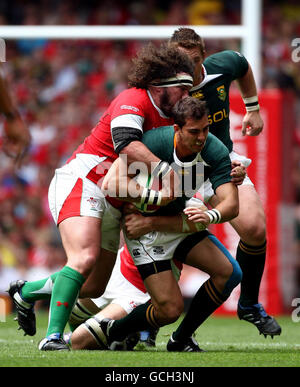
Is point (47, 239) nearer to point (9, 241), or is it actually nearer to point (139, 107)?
point (9, 241)

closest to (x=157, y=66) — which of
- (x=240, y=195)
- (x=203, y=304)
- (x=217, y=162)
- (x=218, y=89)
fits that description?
(x=217, y=162)

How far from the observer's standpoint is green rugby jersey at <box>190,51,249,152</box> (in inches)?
226

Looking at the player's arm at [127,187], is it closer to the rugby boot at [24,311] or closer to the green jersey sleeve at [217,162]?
the green jersey sleeve at [217,162]

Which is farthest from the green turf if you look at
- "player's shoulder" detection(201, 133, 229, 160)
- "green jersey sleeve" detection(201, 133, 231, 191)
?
"player's shoulder" detection(201, 133, 229, 160)

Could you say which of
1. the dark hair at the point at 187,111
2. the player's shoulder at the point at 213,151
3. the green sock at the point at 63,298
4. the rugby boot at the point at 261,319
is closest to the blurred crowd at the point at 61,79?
the rugby boot at the point at 261,319

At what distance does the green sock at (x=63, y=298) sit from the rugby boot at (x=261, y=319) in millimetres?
1339

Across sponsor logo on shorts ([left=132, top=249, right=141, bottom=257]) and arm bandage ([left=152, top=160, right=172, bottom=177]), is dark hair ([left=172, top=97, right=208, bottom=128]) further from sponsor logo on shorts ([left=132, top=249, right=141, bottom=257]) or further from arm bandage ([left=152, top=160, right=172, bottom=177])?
sponsor logo on shorts ([left=132, top=249, right=141, bottom=257])

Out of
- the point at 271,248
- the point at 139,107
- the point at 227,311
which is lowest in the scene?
the point at 227,311

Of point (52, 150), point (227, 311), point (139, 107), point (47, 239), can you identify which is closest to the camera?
point (139, 107)

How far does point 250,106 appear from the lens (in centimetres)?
621

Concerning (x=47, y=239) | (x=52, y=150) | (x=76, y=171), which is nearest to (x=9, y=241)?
(x=47, y=239)

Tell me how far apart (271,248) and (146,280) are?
13.8 feet

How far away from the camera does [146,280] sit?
506 cm

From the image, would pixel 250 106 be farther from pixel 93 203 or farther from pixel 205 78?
pixel 93 203
